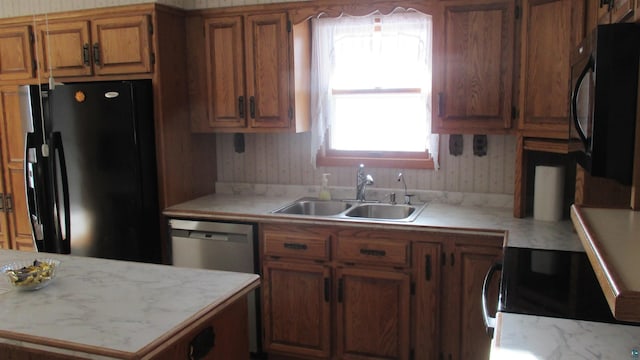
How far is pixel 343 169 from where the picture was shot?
3.76 metres

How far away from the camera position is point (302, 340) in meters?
3.21

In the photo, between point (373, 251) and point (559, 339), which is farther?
point (373, 251)

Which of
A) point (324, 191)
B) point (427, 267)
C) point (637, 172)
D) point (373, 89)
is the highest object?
point (373, 89)

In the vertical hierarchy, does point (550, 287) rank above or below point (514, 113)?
below

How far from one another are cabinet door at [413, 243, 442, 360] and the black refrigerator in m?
1.66

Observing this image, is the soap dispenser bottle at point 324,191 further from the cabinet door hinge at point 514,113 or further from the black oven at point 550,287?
the black oven at point 550,287

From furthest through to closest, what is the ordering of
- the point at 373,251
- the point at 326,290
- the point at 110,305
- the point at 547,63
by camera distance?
the point at 326,290 < the point at 373,251 < the point at 547,63 < the point at 110,305

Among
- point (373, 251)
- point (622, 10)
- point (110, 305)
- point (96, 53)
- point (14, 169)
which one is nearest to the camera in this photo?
point (622, 10)

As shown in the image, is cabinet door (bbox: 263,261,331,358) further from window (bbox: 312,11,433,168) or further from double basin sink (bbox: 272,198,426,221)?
window (bbox: 312,11,433,168)

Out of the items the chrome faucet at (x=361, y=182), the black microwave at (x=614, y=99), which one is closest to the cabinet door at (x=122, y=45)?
the chrome faucet at (x=361, y=182)

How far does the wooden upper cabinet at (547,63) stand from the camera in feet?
8.46

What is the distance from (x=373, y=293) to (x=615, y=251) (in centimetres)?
211

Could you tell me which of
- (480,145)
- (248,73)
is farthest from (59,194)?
(480,145)

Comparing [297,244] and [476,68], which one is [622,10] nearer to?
[476,68]
